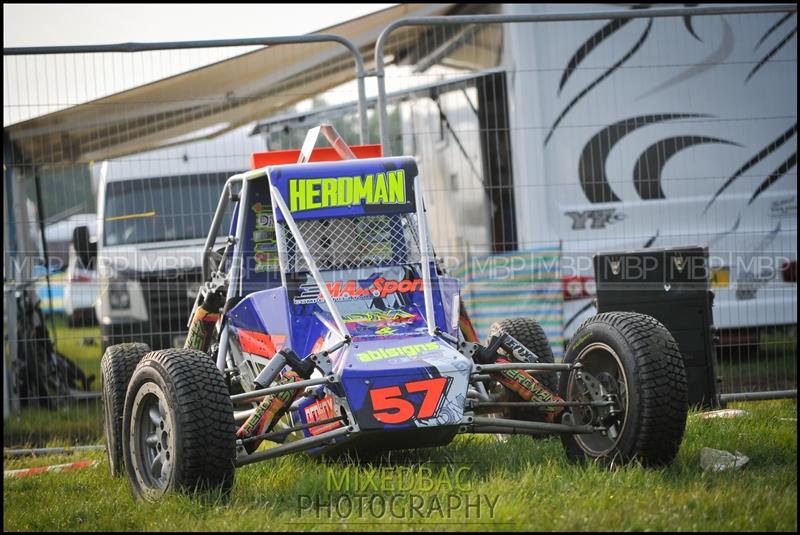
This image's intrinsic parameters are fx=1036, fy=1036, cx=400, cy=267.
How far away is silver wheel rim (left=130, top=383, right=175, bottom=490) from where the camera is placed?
553 cm

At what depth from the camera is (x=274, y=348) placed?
623cm

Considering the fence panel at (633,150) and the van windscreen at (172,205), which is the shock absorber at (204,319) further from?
the fence panel at (633,150)

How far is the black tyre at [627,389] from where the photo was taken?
536 cm

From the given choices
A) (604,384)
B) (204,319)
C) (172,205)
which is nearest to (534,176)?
(172,205)

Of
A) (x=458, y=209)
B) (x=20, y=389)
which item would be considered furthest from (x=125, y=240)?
(x=458, y=209)

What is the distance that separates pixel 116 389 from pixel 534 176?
198 inches

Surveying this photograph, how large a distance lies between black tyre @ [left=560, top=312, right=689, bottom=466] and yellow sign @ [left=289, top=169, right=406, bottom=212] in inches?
55.5

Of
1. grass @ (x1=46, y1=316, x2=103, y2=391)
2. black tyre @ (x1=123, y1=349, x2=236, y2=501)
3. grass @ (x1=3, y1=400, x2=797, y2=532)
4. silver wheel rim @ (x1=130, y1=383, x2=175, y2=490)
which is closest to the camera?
grass @ (x1=3, y1=400, x2=797, y2=532)

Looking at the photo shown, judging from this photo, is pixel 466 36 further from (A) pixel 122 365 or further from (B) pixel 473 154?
(A) pixel 122 365

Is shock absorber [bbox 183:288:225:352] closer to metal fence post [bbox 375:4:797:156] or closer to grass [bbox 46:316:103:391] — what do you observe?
metal fence post [bbox 375:4:797:156]

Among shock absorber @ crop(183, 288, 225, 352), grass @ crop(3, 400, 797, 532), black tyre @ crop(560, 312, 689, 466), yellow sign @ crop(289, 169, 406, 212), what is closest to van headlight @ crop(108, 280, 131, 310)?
shock absorber @ crop(183, 288, 225, 352)

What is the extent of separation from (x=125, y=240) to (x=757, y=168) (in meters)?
6.51

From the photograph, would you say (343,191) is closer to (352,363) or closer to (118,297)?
(352,363)

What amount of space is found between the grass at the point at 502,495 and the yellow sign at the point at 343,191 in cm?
154
